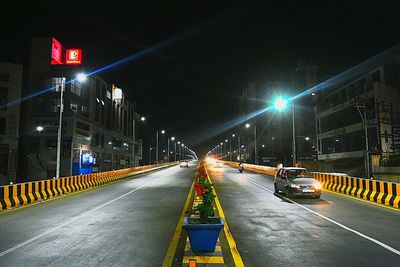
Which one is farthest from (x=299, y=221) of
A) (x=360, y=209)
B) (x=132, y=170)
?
(x=132, y=170)

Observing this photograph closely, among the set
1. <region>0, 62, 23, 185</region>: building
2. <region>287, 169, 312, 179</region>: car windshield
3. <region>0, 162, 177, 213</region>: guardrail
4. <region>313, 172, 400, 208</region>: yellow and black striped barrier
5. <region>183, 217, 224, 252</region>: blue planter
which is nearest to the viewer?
<region>183, 217, 224, 252</region>: blue planter

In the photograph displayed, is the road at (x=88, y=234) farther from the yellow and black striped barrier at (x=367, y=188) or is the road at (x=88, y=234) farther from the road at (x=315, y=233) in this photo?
the yellow and black striped barrier at (x=367, y=188)

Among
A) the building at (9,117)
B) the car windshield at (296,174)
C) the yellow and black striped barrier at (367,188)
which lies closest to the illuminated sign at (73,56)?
the building at (9,117)

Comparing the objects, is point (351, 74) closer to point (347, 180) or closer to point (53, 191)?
point (347, 180)

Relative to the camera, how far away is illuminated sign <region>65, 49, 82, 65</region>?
227ft

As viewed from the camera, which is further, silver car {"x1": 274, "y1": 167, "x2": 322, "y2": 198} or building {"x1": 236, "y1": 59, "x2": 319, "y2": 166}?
building {"x1": 236, "y1": 59, "x2": 319, "y2": 166}

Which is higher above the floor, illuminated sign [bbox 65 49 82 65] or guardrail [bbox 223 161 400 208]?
illuminated sign [bbox 65 49 82 65]

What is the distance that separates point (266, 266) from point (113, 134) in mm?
84356

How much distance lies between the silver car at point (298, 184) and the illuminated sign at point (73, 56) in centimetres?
5943

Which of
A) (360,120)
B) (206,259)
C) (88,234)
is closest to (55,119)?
(360,120)

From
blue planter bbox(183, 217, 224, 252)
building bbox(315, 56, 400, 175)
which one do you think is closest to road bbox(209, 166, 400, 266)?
blue planter bbox(183, 217, 224, 252)

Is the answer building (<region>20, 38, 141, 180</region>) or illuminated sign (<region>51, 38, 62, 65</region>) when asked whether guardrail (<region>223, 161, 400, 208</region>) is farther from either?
illuminated sign (<region>51, 38, 62, 65</region>)

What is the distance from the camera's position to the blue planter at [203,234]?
6719mm

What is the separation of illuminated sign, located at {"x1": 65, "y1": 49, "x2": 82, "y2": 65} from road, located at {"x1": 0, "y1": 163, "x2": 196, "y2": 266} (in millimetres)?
58831
